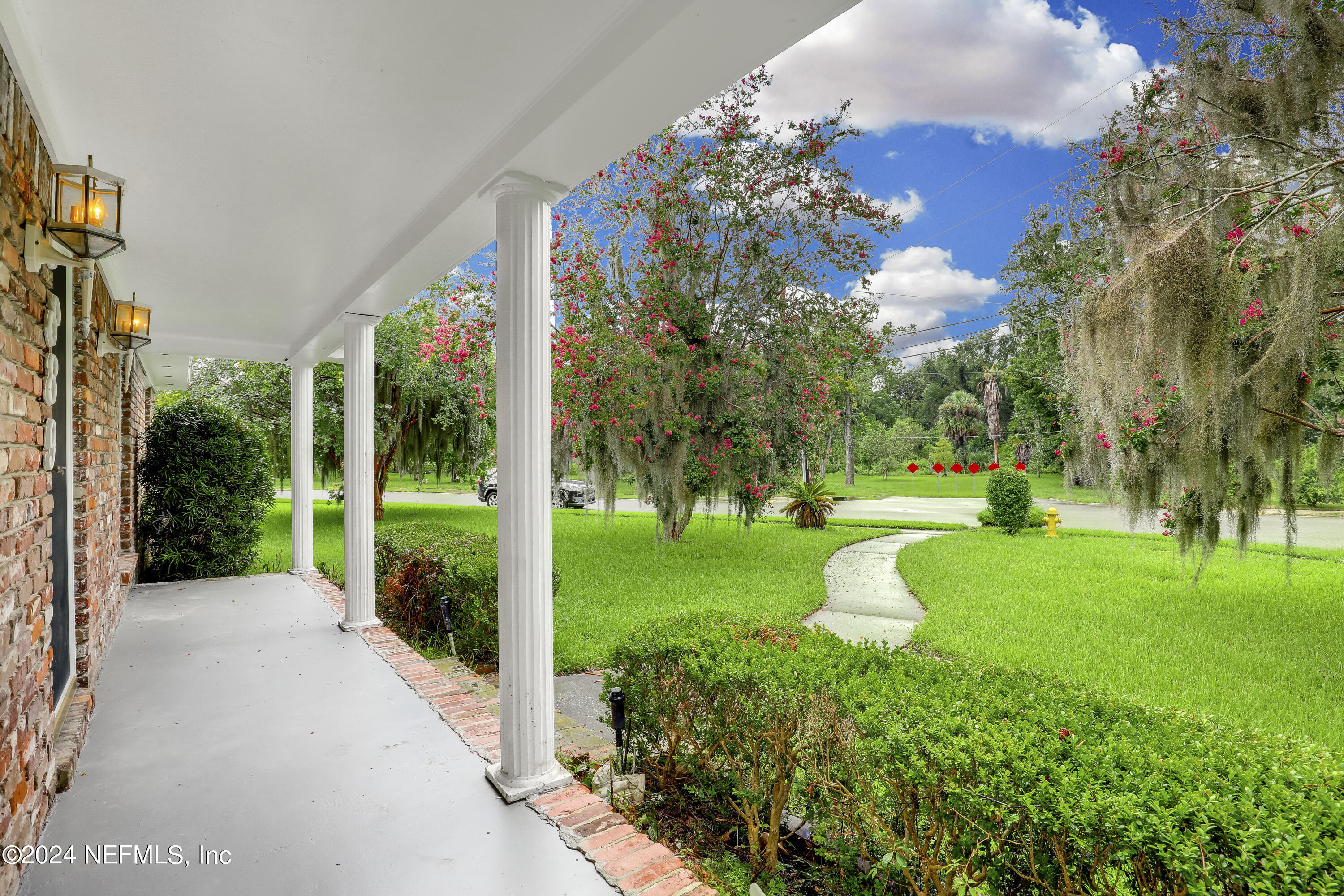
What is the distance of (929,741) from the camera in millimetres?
1462

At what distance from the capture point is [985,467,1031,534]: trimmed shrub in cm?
1042

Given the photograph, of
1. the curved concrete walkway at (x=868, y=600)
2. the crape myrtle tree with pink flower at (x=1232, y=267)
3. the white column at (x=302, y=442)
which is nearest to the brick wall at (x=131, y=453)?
the white column at (x=302, y=442)

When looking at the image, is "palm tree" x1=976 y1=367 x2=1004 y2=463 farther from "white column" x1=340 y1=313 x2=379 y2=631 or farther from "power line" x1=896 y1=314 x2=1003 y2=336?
"white column" x1=340 y1=313 x2=379 y2=631

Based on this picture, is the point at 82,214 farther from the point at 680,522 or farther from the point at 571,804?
the point at 680,522

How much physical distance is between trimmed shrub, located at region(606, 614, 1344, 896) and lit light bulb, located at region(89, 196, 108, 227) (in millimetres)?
2269

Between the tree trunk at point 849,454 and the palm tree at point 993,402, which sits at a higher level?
the palm tree at point 993,402

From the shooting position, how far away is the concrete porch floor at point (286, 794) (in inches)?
67.9

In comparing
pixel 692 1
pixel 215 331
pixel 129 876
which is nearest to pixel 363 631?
pixel 129 876

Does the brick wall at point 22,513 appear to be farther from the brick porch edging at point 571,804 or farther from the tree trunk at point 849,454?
the tree trunk at point 849,454

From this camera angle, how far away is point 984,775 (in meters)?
1.32

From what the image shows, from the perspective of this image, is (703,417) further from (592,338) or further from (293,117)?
(293,117)

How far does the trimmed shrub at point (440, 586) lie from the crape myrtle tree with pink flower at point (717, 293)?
7.11 feet

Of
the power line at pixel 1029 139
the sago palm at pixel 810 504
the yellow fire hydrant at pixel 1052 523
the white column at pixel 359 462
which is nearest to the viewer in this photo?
the white column at pixel 359 462

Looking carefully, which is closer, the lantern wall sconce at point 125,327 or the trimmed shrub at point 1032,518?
the lantern wall sconce at point 125,327
